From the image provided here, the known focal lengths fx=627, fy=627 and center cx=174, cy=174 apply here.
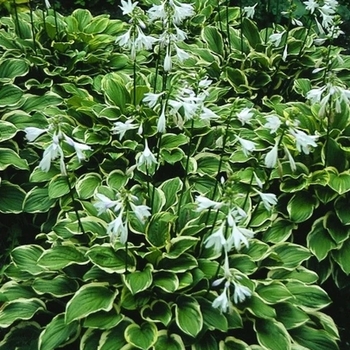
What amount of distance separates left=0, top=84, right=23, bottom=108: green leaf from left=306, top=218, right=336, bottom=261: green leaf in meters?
2.36

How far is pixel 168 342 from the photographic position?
3307 mm

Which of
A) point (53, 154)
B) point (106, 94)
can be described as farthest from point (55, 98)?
point (53, 154)

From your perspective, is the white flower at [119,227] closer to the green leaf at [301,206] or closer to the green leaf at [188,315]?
the green leaf at [188,315]

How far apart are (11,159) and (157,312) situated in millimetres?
1653

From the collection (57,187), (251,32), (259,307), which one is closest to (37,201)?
(57,187)

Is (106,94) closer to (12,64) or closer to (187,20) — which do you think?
(12,64)

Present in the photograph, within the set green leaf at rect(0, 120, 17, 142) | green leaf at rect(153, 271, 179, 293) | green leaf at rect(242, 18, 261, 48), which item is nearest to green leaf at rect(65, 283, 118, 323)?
green leaf at rect(153, 271, 179, 293)

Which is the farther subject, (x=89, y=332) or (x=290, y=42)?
(x=290, y=42)

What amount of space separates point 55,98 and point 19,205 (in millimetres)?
970

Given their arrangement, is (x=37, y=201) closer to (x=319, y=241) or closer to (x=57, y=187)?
(x=57, y=187)

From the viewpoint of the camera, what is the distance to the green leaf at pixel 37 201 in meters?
4.24

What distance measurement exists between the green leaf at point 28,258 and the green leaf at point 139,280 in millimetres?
584

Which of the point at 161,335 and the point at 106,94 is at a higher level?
the point at 106,94

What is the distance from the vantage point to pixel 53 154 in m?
2.96
